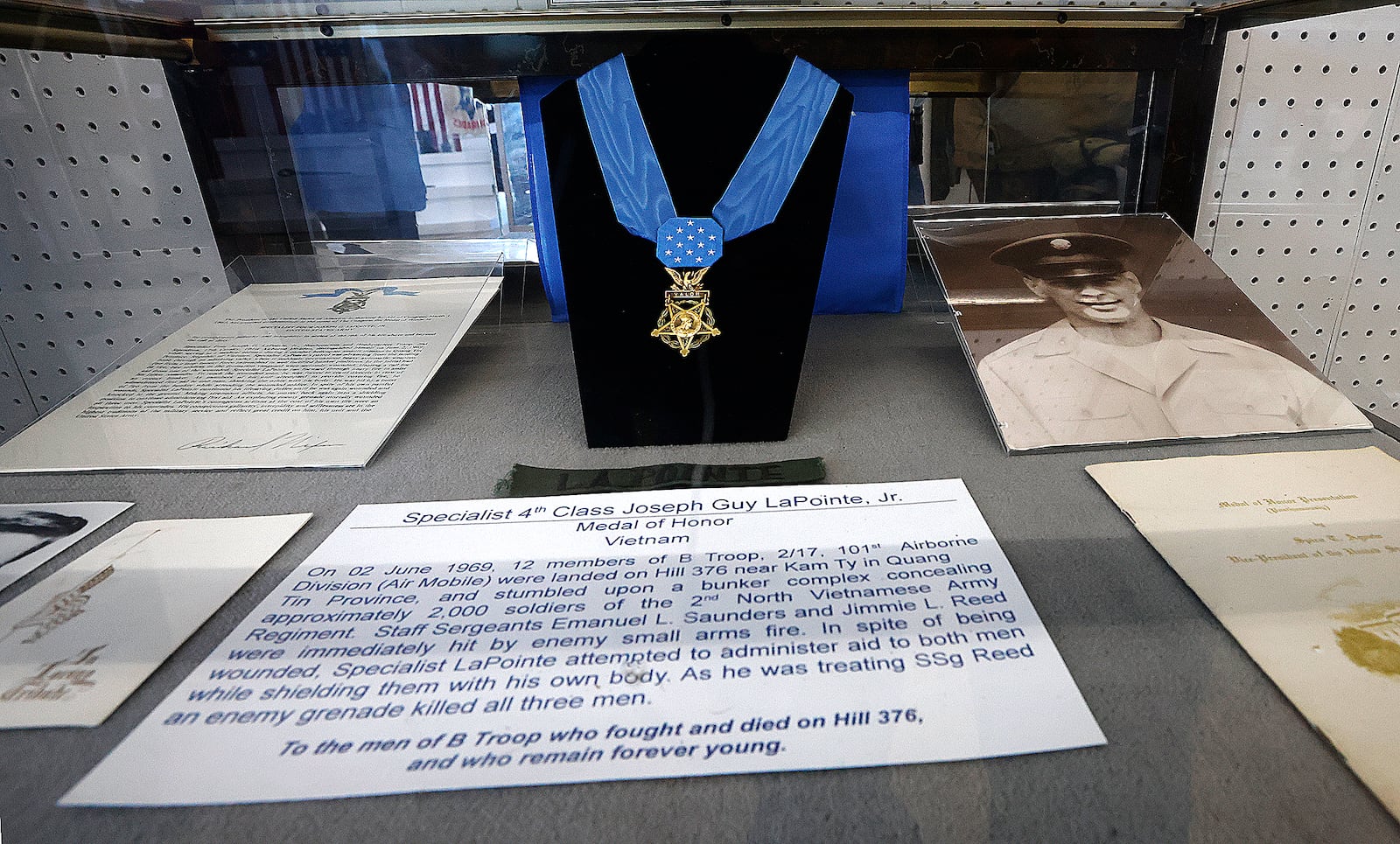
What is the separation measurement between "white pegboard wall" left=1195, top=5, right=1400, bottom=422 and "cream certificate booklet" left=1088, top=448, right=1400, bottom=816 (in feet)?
0.96

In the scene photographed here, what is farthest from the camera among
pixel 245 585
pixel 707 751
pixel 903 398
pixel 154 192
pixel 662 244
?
pixel 154 192

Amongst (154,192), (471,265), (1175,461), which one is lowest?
(1175,461)

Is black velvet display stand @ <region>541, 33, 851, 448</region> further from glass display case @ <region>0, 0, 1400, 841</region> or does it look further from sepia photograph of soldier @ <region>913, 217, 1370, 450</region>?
sepia photograph of soldier @ <region>913, 217, 1370, 450</region>

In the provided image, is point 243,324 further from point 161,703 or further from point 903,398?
point 903,398

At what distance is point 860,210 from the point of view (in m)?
0.78

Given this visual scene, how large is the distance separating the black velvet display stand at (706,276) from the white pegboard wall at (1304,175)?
526mm

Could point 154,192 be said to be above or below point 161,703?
above

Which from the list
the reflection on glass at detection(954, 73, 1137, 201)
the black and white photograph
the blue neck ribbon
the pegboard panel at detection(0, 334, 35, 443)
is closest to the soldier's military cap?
the reflection on glass at detection(954, 73, 1137, 201)

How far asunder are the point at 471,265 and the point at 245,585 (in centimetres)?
47

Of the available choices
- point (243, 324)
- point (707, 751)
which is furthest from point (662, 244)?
point (243, 324)

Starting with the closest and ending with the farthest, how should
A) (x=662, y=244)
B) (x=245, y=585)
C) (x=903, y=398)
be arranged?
(x=245, y=585)
(x=662, y=244)
(x=903, y=398)

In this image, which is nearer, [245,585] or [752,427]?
[245,585]

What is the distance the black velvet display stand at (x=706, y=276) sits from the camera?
0.53 m
